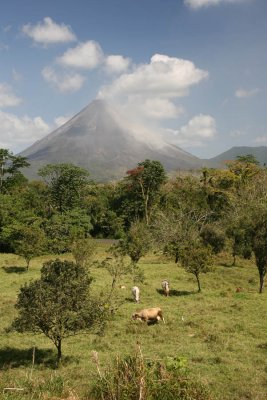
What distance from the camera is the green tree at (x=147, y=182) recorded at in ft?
229

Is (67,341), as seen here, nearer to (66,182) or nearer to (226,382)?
(226,382)

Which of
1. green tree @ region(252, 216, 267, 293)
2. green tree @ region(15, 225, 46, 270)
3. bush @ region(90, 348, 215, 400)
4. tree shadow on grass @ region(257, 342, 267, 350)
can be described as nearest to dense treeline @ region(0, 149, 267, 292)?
green tree @ region(15, 225, 46, 270)

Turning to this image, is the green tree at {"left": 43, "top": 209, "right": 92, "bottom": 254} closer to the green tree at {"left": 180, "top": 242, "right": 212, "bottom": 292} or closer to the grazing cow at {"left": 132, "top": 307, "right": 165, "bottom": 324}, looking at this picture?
the green tree at {"left": 180, "top": 242, "right": 212, "bottom": 292}

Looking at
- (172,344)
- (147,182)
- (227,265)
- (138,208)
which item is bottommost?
(227,265)

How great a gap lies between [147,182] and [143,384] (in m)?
63.8

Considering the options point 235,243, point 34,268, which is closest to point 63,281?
point 34,268

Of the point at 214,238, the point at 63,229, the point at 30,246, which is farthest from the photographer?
the point at 63,229

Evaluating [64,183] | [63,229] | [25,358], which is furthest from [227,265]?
[64,183]

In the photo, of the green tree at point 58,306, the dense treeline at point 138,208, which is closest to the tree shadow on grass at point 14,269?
the dense treeline at point 138,208

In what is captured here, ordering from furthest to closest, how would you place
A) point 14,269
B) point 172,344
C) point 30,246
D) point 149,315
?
point 14,269 < point 30,246 < point 149,315 < point 172,344

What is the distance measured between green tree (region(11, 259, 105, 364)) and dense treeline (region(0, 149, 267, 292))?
2220 cm

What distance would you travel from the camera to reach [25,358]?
57.3 ft

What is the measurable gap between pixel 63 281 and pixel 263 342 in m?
9.80

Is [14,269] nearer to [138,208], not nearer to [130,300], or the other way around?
[130,300]
